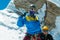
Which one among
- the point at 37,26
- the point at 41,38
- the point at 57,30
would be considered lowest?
the point at 41,38

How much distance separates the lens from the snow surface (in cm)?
572

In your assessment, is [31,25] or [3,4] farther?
[3,4]

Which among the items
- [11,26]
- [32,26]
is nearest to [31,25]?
[32,26]

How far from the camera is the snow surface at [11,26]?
5719 mm

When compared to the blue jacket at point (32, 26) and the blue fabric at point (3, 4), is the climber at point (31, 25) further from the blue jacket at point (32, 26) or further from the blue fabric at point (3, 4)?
the blue fabric at point (3, 4)

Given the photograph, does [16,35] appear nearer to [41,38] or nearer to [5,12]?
[5,12]

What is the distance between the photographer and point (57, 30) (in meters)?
5.65

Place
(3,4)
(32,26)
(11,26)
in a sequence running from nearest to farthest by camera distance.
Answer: (32,26) < (11,26) < (3,4)

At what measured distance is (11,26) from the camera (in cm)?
626

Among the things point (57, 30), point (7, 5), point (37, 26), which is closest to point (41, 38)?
point (37, 26)

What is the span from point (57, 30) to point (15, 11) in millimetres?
1524

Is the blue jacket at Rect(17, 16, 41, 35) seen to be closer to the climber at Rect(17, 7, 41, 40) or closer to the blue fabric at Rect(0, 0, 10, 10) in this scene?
the climber at Rect(17, 7, 41, 40)

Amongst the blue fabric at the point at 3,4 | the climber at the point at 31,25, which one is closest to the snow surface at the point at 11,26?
the blue fabric at the point at 3,4

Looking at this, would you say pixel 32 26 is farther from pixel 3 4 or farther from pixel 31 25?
pixel 3 4
